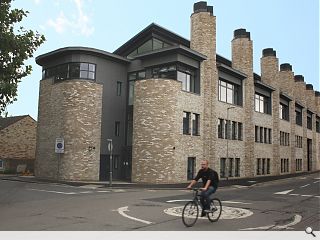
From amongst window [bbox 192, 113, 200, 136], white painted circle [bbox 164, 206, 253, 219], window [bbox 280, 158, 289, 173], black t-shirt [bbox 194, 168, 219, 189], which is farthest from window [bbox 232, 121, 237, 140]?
black t-shirt [bbox 194, 168, 219, 189]

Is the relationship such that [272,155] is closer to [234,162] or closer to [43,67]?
[234,162]

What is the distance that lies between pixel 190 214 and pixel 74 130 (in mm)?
20950

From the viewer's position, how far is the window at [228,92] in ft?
116

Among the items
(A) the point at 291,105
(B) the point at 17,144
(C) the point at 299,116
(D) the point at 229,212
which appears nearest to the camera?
(D) the point at 229,212

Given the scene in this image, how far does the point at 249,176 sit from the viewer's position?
126ft

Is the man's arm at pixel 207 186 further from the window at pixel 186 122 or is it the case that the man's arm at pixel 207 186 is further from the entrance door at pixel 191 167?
the entrance door at pixel 191 167

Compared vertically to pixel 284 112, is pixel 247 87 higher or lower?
higher

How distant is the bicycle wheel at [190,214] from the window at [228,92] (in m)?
25.3

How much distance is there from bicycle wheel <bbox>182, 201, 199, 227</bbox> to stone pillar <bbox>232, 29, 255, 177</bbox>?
29.0 meters

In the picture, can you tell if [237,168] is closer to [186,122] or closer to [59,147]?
[186,122]

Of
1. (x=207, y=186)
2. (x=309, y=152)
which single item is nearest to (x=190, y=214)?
(x=207, y=186)

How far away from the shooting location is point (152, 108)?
2844cm
